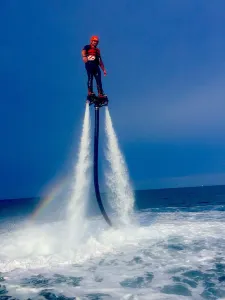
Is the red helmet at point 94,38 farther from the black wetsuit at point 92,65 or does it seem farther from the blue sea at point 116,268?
the blue sea at point 116,268

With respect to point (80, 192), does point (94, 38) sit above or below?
above

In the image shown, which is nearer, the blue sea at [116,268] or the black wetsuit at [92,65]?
the blue sea at [116,268]

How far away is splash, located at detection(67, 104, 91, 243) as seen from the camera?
1561 cm

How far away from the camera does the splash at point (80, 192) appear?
15.6m

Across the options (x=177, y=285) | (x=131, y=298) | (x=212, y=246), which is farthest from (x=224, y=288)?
(x=212, y=246)

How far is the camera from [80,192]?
16938 millimetres

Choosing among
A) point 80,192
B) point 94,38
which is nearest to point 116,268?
point 80,192

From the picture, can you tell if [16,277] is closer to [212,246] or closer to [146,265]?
[146,265]

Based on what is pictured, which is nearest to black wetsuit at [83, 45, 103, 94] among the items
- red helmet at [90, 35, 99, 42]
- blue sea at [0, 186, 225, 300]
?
red helmet at [90, 35, 99, 42]

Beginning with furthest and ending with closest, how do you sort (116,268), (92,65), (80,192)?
(80,192) → (92,65) → (116,268)

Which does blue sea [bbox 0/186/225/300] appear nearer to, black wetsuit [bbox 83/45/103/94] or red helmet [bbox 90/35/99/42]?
black wetsuit [bbox 83/45/103/94]

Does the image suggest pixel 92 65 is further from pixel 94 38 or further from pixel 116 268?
pixel 116 268

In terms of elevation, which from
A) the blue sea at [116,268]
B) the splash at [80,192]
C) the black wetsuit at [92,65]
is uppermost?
the black wetsuit at [92,65]

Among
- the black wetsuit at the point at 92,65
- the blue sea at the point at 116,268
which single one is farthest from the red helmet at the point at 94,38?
the blue sea at the point at 116,268
